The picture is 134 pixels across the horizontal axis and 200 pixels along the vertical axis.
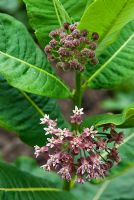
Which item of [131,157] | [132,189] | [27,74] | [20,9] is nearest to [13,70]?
[27,74]

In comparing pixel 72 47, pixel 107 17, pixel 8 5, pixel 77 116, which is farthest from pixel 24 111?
pixel 8 5

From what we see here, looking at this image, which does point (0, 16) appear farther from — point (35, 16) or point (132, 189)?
point (132, 189)

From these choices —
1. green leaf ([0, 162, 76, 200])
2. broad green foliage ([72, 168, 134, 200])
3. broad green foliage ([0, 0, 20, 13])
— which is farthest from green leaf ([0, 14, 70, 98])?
broad green foliage ([0, 0, 20, 13])

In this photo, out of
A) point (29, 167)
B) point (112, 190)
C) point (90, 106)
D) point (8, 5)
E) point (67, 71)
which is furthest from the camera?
point (90, 106)

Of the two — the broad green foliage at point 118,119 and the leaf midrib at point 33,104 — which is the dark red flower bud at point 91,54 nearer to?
the broad green foliage at point 118,119

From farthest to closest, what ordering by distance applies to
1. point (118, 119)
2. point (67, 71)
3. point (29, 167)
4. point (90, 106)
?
point (90, 106) → point (29, 167) → point (67, 71) → point (118, 119)

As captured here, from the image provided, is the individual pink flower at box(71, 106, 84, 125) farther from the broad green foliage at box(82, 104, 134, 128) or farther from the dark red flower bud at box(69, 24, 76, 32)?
the dark red flower bud at box(69, 24, 76, 32)

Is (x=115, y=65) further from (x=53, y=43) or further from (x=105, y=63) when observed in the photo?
(x=53, y=43)
